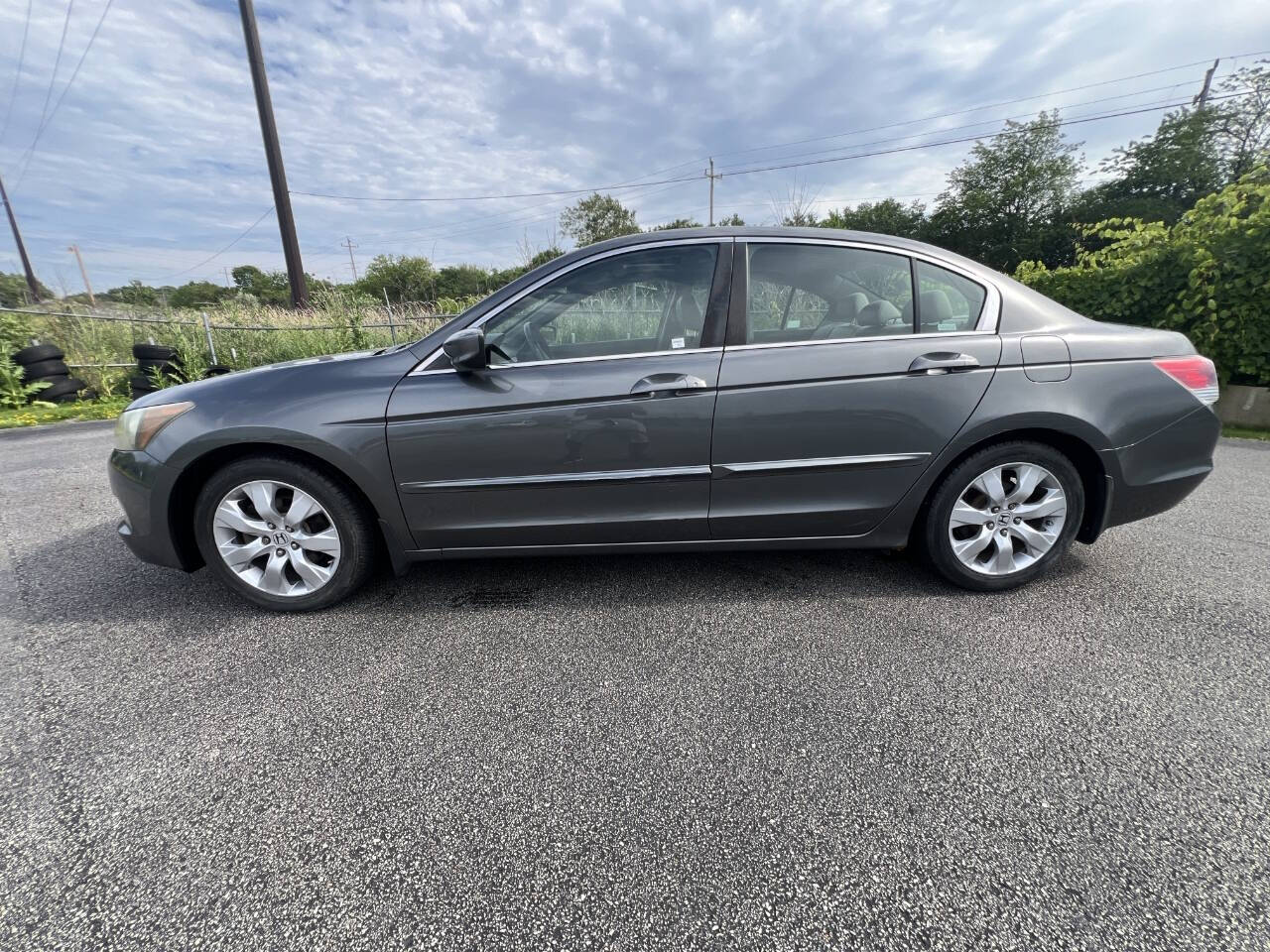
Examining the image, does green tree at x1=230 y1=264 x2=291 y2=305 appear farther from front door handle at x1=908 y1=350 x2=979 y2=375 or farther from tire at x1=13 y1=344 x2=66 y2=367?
front door handle at x1=908 y1=350 x2=979 y2=375

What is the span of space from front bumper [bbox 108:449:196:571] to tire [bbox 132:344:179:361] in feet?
26.9

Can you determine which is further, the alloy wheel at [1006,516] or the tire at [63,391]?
the tire at [63,391]

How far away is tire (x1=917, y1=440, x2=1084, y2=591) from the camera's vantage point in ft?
7.98

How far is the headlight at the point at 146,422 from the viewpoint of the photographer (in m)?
2.36

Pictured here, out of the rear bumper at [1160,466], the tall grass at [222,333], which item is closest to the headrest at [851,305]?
the rear bumper at [1160,466]

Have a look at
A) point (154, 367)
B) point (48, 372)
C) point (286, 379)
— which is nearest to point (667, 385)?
point (286, 379)

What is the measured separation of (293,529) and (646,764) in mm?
1815

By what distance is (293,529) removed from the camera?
7.88 ft

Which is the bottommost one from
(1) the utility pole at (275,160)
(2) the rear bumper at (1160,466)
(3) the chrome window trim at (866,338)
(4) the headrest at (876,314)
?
(2) the rear bumper at (1160,466)

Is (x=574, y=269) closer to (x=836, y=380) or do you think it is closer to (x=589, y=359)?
(x=589, y=359)

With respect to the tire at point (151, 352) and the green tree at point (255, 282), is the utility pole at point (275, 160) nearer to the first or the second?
the tire at point (151, 352)

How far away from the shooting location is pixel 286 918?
3.95ft

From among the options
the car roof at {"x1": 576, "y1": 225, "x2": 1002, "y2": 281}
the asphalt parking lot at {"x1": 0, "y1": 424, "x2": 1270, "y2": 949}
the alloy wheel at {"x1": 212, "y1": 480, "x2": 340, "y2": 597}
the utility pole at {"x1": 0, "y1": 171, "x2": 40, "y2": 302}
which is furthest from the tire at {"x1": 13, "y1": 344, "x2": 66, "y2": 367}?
the utility pole at {"x1": 0, "y1": 171, "x2": 40, "y2": 302}

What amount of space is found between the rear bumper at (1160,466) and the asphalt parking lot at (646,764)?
407 millimetres
